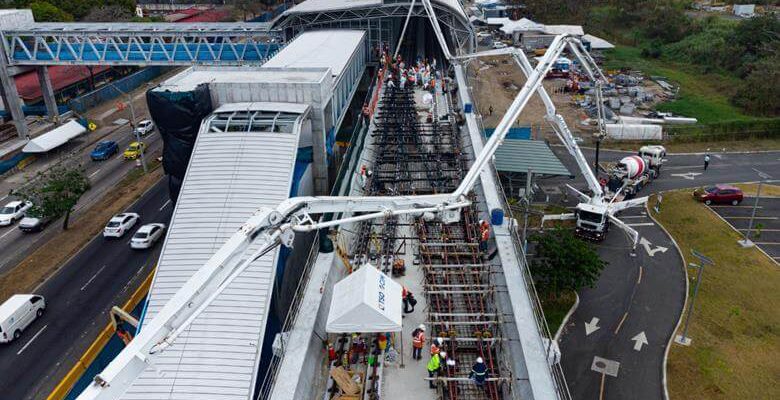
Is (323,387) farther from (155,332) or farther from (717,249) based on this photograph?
(717,249)

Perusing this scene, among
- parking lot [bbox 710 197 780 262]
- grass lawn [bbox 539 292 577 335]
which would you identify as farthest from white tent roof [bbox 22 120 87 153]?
parking lot [bbox 710 197 780 262]

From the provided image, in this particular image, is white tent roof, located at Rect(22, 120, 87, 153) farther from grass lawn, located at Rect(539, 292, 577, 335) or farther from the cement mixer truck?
the cement mixer truck

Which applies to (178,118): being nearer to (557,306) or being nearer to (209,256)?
(209,256)

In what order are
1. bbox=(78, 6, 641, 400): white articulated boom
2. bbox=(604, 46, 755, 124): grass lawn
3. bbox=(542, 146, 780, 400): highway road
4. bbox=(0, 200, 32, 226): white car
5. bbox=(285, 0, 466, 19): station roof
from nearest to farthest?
bbox=(78, 6, 641, 400): white articulated boom
bbox=(542, 146, 780, 400): highway road
bbox=(0, 200, 32, 226): white car
bbox=(285, 0, 466, 19): station roof
bbox=(604, 46, 755, 124): grass lawn

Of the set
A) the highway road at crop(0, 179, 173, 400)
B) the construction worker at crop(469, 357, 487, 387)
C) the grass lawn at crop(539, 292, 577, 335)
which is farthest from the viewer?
the grass lawn at crop(539, 292, 577, 335)

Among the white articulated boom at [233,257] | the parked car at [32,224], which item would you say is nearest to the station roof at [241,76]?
the white articulated boom at [233,257]
